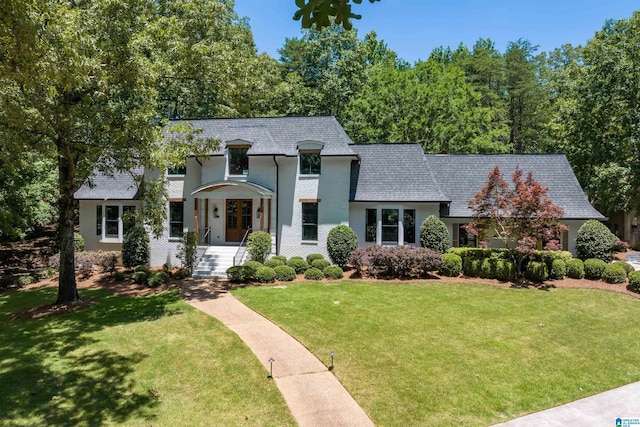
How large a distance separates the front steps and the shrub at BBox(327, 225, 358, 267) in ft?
15.0

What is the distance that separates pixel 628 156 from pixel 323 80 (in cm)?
2381

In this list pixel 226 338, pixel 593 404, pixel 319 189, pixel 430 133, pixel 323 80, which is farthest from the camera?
pixel 323 80

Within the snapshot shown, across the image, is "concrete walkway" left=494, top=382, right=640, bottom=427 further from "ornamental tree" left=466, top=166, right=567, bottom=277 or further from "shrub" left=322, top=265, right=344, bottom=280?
"shrub" left=322, top=265, right=344, bottom=280

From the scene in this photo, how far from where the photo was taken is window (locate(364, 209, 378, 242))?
18.9m

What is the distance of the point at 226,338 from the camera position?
917 cm

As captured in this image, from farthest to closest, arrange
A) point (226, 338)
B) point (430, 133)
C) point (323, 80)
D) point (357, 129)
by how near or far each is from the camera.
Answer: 1. point (323, 80)
2. point (357, 129)
3. point (430, 133)
4. point (226, 338)

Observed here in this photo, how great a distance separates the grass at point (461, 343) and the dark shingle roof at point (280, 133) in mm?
7548

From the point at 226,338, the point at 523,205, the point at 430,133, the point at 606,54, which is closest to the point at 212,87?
the point at 226,338

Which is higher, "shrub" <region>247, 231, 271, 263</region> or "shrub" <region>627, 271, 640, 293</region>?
"shrub" <region>247, 231, 271, 263</region>

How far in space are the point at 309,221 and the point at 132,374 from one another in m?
12.2

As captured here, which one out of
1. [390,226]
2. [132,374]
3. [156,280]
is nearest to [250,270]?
[156,280]

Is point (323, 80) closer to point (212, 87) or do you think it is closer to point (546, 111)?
point (212, 87)

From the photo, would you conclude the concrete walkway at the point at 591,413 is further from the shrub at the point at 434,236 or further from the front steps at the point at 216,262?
the front steps at the point at 216,262

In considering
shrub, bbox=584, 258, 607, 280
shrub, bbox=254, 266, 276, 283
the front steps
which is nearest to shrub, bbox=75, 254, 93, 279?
the front steps
